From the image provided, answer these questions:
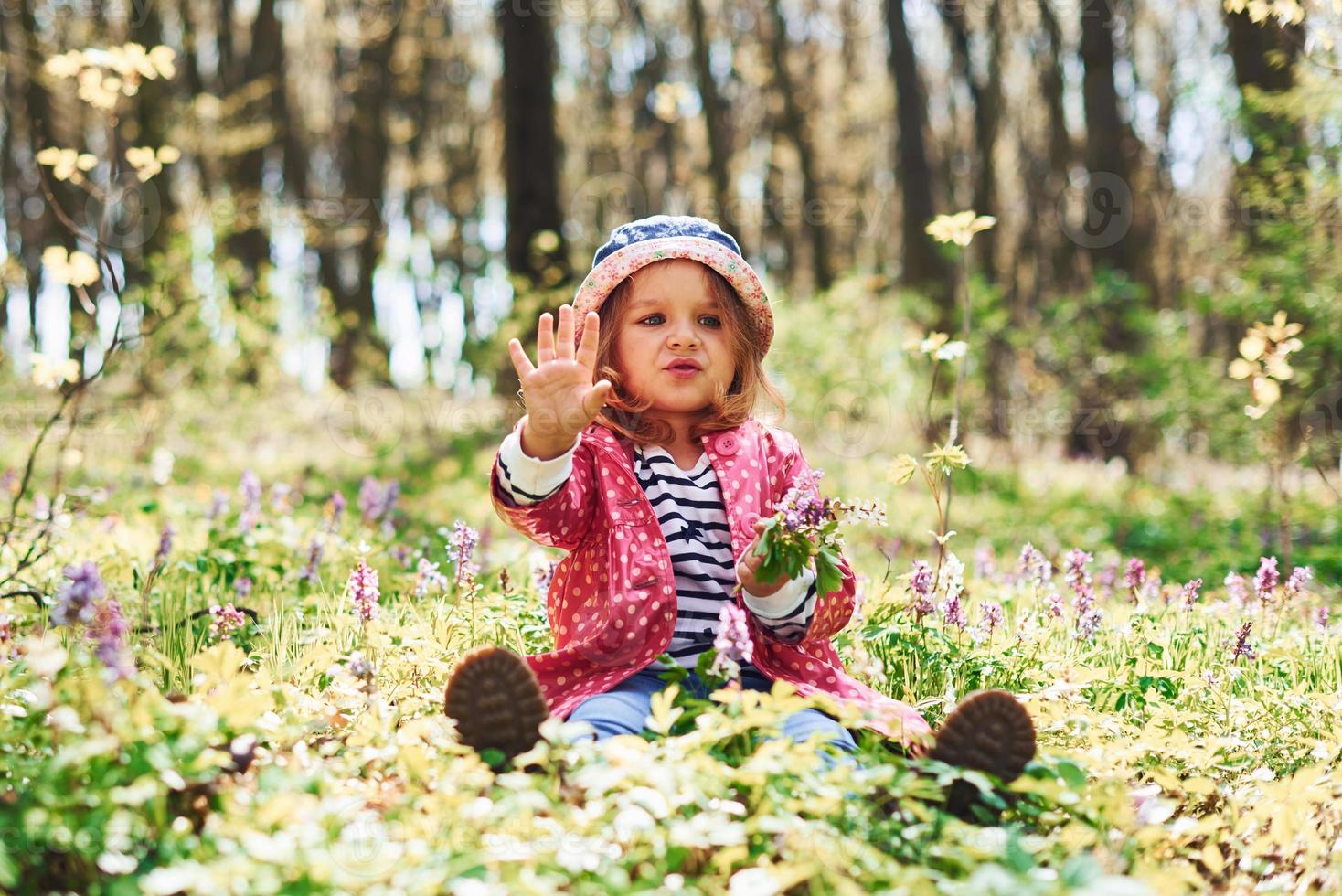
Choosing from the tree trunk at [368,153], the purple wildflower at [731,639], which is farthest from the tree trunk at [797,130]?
the purple wildflower at [731,639]

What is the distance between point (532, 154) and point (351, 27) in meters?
14.4

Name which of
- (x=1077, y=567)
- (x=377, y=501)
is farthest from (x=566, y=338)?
(x=377, y=501)

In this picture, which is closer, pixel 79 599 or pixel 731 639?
pixel 79 599

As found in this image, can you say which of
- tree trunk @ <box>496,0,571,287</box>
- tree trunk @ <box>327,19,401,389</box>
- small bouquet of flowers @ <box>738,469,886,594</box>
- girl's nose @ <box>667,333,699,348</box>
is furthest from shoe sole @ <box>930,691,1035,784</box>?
tree trunk @ <box>327,19,401,389</box>

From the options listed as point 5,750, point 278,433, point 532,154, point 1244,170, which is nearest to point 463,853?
point 5,750

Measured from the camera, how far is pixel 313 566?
410 cm

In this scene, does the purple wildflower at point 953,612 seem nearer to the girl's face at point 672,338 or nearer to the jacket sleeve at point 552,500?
the girl's face at point 672,338

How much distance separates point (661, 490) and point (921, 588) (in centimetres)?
101

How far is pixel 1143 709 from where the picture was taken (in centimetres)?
314

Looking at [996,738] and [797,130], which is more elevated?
[797,130]

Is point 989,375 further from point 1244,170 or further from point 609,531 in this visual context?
point 609,531

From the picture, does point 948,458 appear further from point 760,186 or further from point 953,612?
point 760,186

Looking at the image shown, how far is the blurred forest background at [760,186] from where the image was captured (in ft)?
25.7

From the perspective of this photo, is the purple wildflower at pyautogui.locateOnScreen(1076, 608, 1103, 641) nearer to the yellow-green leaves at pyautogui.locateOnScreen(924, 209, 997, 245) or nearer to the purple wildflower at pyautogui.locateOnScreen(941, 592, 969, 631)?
the purple wildflower at pyautogui.locateOnScreen(941, 592, 969, 631)
